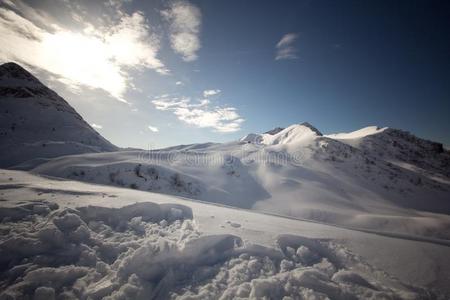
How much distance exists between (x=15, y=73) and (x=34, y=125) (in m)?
19.7

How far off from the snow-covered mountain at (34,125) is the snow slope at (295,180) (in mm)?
5858

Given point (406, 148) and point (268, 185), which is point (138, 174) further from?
point (406, 148)

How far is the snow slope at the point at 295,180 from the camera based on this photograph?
1049cm

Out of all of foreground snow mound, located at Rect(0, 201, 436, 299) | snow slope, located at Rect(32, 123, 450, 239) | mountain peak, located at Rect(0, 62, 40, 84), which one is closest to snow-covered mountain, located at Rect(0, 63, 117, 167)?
mountain peak, located at Rect(0, 62, 40, 84)

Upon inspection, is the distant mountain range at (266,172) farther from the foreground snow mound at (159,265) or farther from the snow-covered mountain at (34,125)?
the foreground snow mound at (159,265)

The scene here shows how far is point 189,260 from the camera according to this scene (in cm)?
320

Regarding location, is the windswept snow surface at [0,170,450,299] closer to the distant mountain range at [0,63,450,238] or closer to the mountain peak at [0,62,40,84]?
the distant mountain range at [0,63,450,238]

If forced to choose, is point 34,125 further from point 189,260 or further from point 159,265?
point 189,260

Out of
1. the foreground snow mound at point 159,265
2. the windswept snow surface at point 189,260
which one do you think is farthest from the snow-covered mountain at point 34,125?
the foreground snow mound at point 159,265

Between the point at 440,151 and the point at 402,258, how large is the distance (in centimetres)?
4181

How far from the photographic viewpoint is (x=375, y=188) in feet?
52.9

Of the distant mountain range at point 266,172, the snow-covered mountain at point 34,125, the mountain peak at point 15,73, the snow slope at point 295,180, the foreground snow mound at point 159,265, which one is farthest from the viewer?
the mountain peak at point 15,73

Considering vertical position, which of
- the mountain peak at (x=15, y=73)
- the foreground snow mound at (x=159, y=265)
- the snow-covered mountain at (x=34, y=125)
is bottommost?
the foreground snow mound at (x=159, y=265)

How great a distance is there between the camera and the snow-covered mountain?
636 inches
